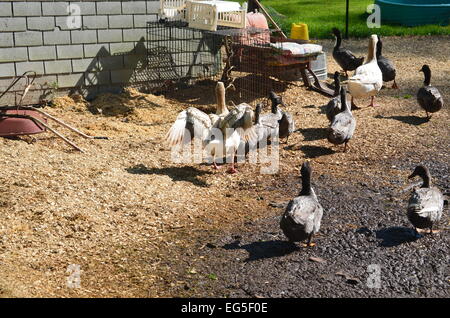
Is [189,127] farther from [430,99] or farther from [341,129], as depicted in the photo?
[430,99]

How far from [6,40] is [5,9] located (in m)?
0.51

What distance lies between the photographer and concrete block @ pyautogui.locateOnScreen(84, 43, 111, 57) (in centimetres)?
1162

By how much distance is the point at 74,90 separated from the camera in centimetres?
1166

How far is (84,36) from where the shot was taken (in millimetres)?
11531

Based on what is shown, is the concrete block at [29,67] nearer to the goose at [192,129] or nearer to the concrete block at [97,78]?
the concrete block at [97,78]

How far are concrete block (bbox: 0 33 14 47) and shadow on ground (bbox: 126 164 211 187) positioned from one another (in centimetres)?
403

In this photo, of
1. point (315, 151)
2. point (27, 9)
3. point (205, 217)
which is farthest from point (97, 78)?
point (205, 217)

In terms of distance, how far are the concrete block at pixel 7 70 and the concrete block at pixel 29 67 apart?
3.3 inches

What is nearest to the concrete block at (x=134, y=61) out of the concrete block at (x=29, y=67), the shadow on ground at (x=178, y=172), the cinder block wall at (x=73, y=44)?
the cinder block wall at (x=73, y=44)

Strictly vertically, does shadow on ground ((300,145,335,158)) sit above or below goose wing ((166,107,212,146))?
below

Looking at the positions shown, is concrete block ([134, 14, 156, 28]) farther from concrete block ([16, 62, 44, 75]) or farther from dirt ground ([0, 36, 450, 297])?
dirt ground ([0, 36, 450, 297])

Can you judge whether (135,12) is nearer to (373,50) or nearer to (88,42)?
(88,42)

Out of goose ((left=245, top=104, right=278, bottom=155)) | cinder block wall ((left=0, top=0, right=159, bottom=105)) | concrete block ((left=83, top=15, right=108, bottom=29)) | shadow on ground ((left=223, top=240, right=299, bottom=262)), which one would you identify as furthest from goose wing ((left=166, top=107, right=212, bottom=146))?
concrete block ((left=83, top=15, right=108, bottom=29))

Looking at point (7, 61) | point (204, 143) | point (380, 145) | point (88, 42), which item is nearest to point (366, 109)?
point (380, 145)
